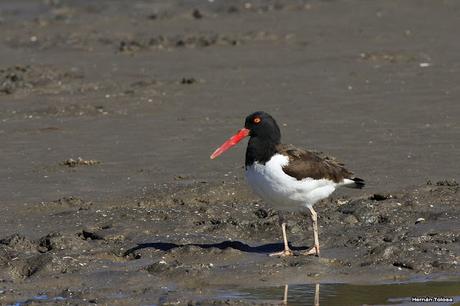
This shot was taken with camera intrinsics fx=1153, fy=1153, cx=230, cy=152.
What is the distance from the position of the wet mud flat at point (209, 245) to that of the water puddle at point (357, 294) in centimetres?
14

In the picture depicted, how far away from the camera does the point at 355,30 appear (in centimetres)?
1945

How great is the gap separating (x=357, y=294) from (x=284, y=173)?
50.1 inches

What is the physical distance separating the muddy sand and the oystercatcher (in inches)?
18.8

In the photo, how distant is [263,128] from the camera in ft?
32.7

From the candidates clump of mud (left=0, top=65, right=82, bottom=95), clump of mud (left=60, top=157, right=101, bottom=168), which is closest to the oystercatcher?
clump of mud (left=60, top=157, right=101, bottom=168)

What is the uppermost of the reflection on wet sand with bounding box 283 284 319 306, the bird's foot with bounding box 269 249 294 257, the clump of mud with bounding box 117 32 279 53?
the clump of mud with bounding box 117 32 279 53

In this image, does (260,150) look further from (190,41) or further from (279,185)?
(190,41)

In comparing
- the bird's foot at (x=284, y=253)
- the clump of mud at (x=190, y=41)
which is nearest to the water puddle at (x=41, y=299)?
the bird's foot at (x=284, y=253)

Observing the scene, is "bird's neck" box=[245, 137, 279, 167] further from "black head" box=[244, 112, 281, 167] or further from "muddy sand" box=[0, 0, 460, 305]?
"muddy sand" box=[0, 0, 460, 305]

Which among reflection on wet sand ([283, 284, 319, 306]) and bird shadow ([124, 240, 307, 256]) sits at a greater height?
bird shadow ([124, 240, 307, 256])

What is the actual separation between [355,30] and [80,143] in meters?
7.19

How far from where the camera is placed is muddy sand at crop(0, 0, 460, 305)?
9.58 meters

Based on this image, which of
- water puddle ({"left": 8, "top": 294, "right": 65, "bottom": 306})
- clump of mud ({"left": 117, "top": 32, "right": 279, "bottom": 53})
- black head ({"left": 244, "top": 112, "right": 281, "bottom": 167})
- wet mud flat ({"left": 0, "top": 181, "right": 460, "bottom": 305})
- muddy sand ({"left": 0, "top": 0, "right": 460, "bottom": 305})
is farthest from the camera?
clump of mud ({"left": 117, "top": 32, "right": 279, "bottom": 53})

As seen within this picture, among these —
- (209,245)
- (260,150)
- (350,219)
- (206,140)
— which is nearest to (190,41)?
(206,140)
